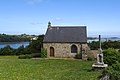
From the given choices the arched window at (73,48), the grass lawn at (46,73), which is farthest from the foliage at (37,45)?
the grass lawn at (46,73)

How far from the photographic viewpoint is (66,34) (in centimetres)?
4288

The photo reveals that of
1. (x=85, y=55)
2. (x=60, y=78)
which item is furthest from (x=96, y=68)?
(x=85, y=55)

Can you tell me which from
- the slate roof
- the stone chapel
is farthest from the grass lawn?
the slate roof

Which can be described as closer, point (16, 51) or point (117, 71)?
point (117, 71)

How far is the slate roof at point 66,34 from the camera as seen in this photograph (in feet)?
137

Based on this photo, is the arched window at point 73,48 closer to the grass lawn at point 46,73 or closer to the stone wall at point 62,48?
the stone wall at point 62,48

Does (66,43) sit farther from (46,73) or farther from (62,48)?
(46,73)

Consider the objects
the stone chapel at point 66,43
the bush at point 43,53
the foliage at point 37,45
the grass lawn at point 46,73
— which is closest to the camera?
the grass lawn at point 46,73

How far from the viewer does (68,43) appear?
137 feet

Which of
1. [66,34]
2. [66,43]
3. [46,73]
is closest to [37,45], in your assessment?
[66,34]

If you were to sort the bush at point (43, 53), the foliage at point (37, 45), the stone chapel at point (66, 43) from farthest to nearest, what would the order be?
1. the foliage at point (37, 45)
2. the bush at point (43, 53)
3. the stone chapel at point (66, 43)

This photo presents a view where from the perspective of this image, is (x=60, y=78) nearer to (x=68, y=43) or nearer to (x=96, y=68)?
(x=96, y=68)

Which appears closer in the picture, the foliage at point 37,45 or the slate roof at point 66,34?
the slate roof at point 66,34

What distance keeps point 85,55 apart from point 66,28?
21.8ft
